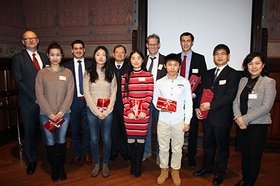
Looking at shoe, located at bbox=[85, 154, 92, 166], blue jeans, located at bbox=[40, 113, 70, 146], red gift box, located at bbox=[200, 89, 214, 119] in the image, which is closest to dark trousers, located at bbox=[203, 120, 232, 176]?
red gift box, located at bbox=[200, 89, 214, 119]

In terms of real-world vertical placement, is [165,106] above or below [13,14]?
below

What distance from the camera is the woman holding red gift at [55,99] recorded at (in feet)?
8.16

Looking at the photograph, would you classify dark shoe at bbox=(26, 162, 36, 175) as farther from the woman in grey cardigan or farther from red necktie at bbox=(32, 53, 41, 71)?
the woman in grey cardigan

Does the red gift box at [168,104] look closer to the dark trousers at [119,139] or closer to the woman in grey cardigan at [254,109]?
the woman in grey cardigan at [254,109]

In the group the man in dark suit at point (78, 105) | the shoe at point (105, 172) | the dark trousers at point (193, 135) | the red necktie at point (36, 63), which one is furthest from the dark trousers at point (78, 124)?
the dark trousers at point (193, 135)

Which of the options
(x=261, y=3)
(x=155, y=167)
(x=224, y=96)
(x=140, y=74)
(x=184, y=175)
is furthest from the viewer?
(x=261, y=3)

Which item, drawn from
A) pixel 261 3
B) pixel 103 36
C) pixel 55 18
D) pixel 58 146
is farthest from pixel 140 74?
pixel 55 18

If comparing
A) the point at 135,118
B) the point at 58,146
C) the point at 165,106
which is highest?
the point at 165,106

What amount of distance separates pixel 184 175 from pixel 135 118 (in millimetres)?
989

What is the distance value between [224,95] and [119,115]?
1387mm

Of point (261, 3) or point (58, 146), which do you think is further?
point (261, 3)

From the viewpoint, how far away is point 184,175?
2840mm

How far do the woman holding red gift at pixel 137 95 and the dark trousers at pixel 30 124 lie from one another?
118 centimetres

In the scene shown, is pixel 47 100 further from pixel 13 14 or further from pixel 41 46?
pixel 13 14
